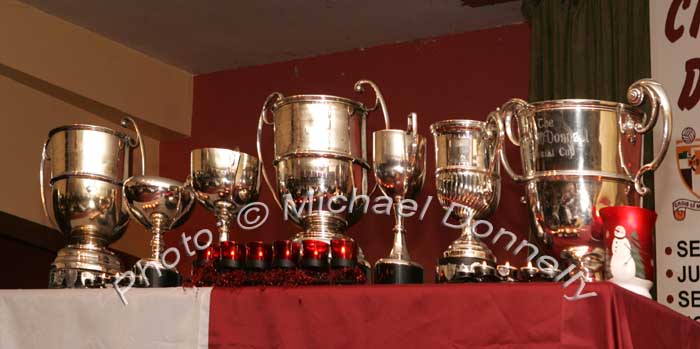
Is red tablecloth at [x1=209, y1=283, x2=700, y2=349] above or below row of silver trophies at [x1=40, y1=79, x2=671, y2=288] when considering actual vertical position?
below

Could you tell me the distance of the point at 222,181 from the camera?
2447mm

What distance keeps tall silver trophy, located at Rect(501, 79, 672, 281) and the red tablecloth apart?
262 millimetres

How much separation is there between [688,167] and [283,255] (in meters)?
1.19

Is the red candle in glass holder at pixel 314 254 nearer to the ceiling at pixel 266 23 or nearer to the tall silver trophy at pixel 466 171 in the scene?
the tall silver trophy at pixel 466 171

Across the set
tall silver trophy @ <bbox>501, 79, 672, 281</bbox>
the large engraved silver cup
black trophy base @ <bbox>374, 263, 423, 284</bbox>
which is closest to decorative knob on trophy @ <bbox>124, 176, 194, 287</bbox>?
the large engraved silver cup

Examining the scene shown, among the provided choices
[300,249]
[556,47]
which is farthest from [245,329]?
[556,47]

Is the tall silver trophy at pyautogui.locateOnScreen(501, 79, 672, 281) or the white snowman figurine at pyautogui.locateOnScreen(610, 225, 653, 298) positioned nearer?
the white snowman figurine at pyautogui.locateOnScreen(610, 225, 653, 298)

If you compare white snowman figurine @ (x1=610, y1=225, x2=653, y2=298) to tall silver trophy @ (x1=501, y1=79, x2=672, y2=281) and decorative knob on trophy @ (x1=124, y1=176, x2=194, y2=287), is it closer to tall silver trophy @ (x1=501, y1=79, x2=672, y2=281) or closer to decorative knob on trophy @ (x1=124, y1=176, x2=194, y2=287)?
tall silver trophy @ (x1=501, y1=79, x2=672, y2=281)

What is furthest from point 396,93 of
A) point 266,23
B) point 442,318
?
point 442,318

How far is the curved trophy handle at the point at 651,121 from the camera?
2104 mm

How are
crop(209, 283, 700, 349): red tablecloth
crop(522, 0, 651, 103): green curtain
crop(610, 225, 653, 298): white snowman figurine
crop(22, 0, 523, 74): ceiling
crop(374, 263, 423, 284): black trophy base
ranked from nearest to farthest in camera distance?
1. crop(209, 283, 700, 349): red tablecloth
2. crop(610, 225, 653, 298): white snowman figurine
3. crop(374, 263, 423, 284): black trophy base
4. crop(522, 0, 651, 103): green curtain
5. crop(22, 0, 523, 74): ceiling

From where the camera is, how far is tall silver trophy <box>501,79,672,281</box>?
210cm

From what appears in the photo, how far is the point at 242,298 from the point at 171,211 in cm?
64

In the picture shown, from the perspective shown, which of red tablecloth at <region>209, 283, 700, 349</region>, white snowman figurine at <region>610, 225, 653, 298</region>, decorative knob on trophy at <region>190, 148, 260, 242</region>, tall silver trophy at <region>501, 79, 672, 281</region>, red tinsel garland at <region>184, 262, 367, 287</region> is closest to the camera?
red tablecloth at <region>209, 283, 700, 349</region>
